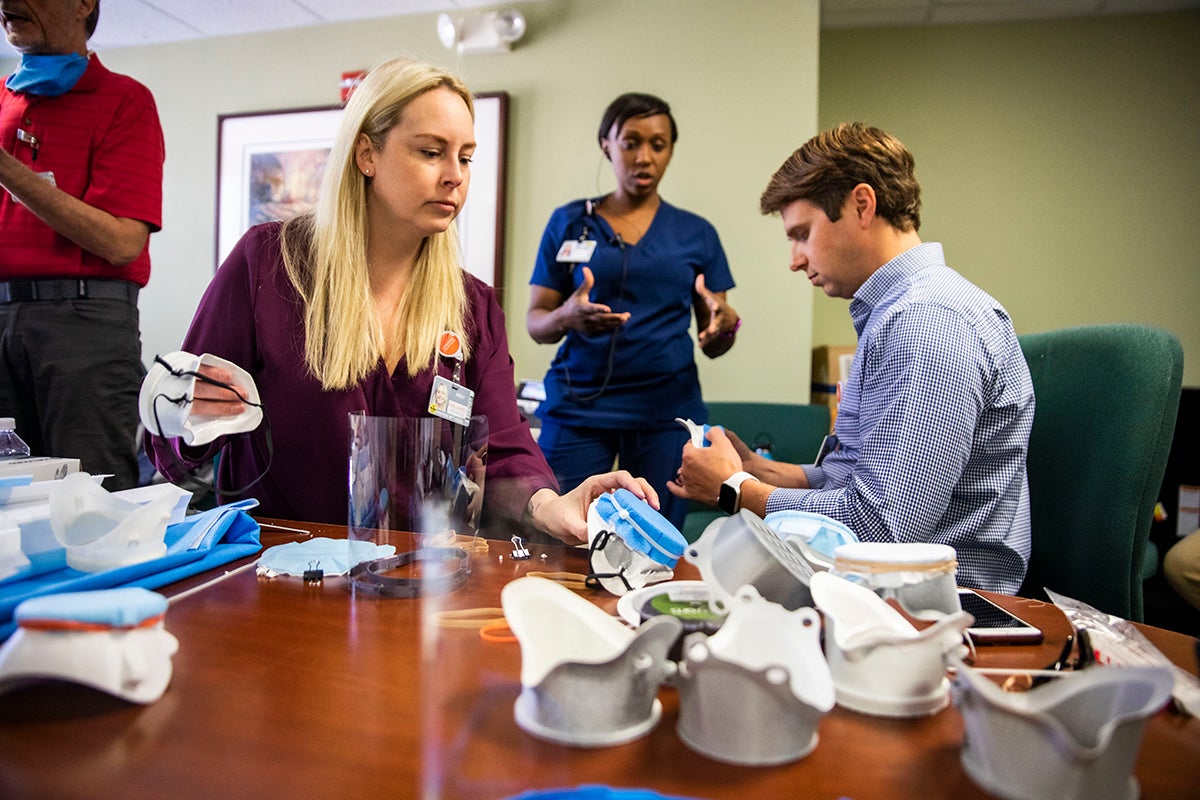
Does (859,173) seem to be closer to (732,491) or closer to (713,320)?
(732,491)

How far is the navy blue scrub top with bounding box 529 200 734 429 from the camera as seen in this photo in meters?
2.51

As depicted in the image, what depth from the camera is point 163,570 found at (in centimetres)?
83

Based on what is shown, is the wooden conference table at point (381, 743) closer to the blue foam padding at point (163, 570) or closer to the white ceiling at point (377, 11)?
the blue foam padding at point (163, 570)

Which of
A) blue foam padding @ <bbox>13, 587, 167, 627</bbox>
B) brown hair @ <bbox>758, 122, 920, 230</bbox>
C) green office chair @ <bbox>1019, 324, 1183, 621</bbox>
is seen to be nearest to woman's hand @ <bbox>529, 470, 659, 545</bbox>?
blue foam padding @ <bbox>13, 587, 167, 627</bbox>

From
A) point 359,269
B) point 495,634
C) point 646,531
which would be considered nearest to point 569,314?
point 359,269

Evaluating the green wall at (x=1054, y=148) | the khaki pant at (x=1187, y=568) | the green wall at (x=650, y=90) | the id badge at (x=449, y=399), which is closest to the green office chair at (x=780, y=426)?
the green wall at (x=650, y=90)

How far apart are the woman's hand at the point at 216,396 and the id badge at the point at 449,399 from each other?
0.28 meters

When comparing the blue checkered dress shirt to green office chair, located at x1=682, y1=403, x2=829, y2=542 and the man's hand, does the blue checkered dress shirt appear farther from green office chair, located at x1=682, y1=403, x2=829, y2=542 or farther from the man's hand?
green office chair, located at x1=682, y1=403, x2=829, y2=542

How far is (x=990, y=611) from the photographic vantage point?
787mm

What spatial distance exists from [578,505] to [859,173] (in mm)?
907

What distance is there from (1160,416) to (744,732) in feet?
3.27

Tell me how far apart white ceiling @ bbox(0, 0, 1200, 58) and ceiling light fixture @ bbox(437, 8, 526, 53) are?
0.12 m

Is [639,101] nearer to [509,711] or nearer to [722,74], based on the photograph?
[722,74]

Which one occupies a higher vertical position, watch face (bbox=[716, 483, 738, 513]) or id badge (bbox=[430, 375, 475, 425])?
id badge (bbox=[430, 375, 475, 425])
